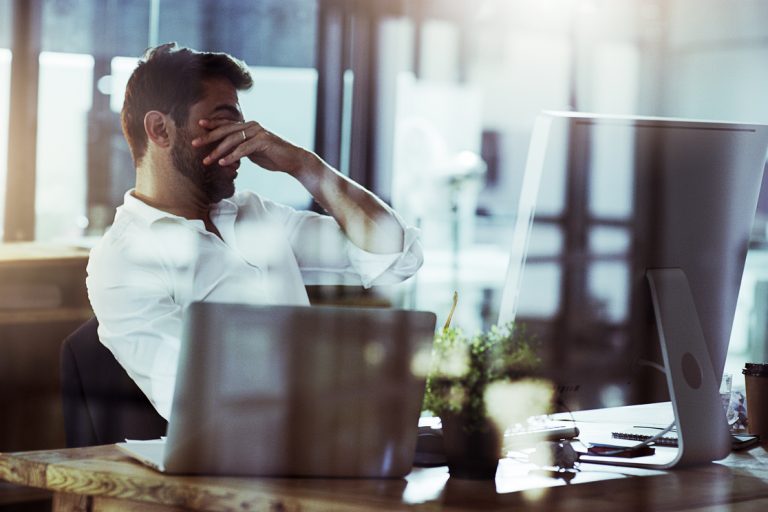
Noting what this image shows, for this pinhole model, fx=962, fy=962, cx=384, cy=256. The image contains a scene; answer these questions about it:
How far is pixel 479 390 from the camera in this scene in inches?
44.2

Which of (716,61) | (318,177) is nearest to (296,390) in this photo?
(318,177)

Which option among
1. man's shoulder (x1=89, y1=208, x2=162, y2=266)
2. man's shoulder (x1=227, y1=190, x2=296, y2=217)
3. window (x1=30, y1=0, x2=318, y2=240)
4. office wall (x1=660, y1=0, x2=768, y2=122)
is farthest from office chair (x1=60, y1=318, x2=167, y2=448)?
office wall (x1=660, y1=0, x2=768, y2=122)

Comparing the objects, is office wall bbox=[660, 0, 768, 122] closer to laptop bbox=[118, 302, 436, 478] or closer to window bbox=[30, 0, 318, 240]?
window bbox=[30, 0, 318, 240]

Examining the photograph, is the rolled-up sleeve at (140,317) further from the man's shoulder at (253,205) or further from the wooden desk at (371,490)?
the wooden desk at (371,490)

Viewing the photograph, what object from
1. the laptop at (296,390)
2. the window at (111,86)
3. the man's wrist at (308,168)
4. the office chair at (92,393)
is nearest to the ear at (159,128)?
the man's wrist at (308,168)

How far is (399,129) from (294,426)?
431cm

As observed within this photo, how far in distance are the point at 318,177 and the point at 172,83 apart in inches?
18.0

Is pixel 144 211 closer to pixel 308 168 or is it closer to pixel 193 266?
pixel 193 266

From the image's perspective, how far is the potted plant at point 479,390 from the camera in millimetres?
1115

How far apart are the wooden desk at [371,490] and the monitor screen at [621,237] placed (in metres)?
0.15

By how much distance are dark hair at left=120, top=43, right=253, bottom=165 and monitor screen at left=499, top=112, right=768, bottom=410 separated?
1.22m

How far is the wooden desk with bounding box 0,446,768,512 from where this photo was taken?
39.6 inches

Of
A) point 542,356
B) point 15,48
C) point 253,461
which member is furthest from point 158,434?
point 15,48

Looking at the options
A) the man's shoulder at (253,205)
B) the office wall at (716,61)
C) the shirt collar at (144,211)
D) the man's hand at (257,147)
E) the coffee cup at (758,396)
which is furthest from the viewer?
the office wall at (716,61)
